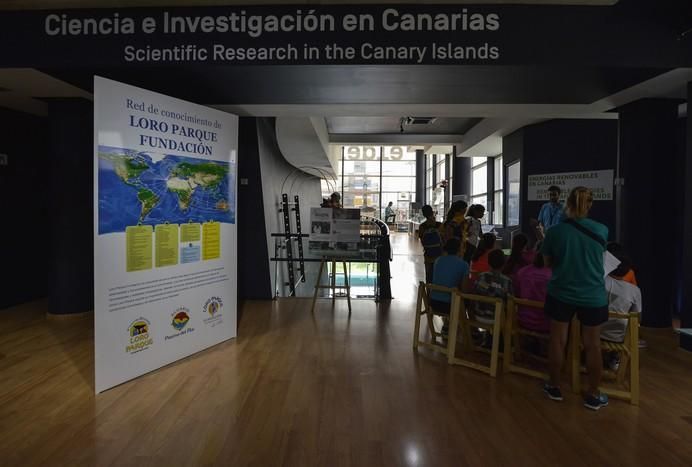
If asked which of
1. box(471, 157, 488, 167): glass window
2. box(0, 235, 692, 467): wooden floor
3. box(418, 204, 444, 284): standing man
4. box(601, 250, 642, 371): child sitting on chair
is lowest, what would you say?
box(0, 235, 692, 467): wooden floor

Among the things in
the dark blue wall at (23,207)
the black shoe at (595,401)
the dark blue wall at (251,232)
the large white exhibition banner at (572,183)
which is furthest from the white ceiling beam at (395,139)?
the black shoe at (595,401)

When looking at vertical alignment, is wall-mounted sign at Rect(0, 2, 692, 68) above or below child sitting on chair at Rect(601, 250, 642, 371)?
above

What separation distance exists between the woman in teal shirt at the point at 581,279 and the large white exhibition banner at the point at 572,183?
381 cm

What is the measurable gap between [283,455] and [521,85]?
12.2 feet

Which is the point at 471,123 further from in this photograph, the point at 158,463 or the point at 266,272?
the point at 158,463

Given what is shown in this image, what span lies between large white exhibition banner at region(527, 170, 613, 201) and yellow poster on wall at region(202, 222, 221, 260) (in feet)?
17.0

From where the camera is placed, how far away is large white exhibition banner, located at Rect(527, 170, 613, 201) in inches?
236

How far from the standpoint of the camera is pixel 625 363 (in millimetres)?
3170

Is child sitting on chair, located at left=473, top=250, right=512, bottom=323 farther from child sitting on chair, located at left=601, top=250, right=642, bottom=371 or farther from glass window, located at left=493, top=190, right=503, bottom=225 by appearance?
glass window, located at left=493, top=190, right=503, bottom=225

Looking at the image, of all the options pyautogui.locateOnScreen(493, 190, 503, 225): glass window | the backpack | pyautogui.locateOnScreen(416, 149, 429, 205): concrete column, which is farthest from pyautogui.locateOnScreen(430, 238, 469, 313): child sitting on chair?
pyautogui.locateOnScreen(416, 149, 429, 205): concrete column

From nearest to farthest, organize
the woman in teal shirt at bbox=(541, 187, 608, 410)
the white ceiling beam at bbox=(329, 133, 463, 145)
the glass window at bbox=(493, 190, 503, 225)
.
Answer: the woman in teal shirt at bbox=(541, 187, 608, 410)
the white ceiling beam at bbox=(329, 133, 463, 145)
the glass window at bbox=(493, 190, 503, 225)

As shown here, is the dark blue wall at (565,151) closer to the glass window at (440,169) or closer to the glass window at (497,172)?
the glass window at (497,172)

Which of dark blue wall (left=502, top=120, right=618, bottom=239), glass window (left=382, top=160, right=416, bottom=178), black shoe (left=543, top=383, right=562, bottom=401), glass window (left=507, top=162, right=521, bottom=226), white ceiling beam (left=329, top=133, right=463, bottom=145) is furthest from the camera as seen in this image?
glass window (left=382, top=160, right=416, bottom=178)

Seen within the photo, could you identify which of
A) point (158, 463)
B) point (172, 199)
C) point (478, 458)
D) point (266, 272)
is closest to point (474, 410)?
point (478, 458)
